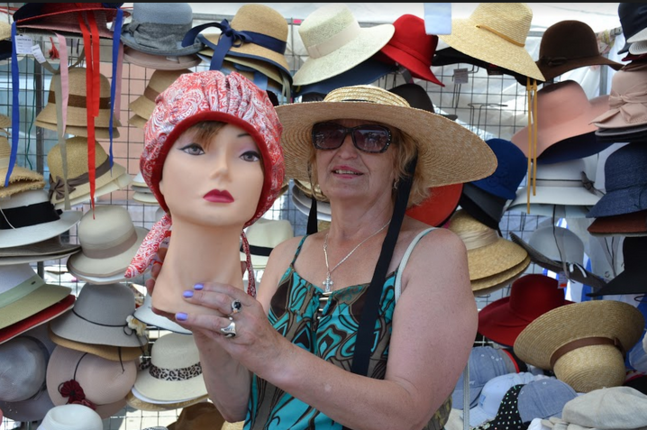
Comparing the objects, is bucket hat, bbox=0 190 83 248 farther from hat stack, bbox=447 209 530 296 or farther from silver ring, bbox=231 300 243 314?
silver ring, bbox=231 300 243 314

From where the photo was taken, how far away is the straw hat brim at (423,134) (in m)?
1.87

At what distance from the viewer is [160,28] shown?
10.6 feet

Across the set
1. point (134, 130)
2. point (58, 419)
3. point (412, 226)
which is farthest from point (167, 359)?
point (412, 226)

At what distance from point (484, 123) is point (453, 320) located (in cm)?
249

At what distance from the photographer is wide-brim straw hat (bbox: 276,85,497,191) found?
187cm

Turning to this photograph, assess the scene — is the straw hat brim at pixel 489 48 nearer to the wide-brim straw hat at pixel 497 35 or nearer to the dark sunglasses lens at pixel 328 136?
the wide-brim straw hat at pixel 497 35

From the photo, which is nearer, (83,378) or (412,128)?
(412,128)

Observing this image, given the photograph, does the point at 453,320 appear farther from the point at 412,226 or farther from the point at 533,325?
the point at 533,325

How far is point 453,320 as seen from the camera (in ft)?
5.46

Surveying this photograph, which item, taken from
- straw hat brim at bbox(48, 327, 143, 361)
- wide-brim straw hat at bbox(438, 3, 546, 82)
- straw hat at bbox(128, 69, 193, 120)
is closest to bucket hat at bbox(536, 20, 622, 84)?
wide-brim straw hat at bbox(438, 3, 546, 82)

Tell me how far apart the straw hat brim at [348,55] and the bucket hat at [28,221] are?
4.04 ft

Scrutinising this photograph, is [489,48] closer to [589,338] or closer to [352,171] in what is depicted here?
[589,338]

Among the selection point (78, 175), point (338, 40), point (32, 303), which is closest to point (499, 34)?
point (338, 40)

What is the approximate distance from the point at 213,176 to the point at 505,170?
209cm
